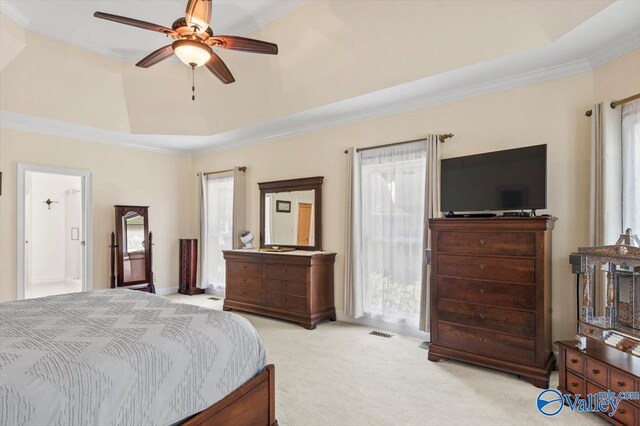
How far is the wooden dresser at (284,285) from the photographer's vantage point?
174 inches

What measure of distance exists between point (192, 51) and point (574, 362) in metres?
3.76

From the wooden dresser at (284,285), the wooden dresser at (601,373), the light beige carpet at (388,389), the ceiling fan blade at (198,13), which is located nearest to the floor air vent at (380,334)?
the light beige carpet at (388,389)

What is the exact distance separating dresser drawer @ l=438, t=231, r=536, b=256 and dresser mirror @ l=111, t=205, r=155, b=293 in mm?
4891

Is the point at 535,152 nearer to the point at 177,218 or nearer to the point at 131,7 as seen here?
the point at 131,7

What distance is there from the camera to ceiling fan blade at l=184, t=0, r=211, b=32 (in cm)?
248

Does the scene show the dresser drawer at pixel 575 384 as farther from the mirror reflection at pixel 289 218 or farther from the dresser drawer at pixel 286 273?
Result: the mirror reflection at pixel 289 218

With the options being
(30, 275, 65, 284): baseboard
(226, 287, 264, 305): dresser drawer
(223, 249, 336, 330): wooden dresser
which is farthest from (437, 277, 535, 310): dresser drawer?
(30, 275, 65, 284): baseboard

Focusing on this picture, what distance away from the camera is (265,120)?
15.9ft

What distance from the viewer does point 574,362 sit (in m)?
2.58

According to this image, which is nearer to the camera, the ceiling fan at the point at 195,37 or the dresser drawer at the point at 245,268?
the ceiling fan at the point at 195,37

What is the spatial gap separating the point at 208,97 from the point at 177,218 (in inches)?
104

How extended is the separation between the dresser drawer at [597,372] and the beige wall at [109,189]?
6.27m

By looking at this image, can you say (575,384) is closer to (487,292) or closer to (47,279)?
(487,292)

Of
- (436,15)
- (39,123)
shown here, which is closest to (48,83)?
(39,123)
